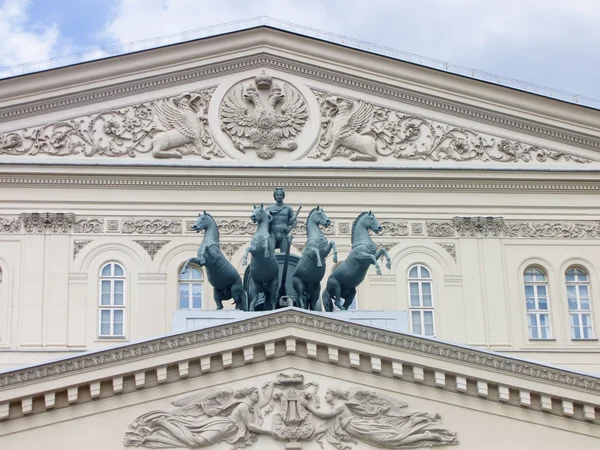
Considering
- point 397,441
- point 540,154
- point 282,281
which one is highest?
point 540,154

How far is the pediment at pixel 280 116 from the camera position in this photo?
163ft

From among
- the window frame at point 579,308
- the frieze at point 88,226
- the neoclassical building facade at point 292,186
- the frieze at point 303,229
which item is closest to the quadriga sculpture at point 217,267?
the neoclassical building facade at point 292,186

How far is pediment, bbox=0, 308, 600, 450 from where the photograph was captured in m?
34.8

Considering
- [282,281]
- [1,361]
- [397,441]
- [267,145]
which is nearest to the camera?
[397,441]

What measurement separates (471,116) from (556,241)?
4335mm

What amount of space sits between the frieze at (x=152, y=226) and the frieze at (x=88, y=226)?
62 cm

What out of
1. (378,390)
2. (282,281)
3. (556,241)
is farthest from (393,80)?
(378,390)

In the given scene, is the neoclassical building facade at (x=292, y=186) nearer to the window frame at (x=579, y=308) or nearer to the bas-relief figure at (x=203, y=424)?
the window frame at (x=579, y=308)

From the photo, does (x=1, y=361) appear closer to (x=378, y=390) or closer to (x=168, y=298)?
(x=168, y=298)

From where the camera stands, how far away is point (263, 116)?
50.0 m

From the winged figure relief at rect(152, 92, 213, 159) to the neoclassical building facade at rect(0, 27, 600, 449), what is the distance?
0.14ft

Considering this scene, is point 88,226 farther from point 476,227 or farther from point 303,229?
point 476,227

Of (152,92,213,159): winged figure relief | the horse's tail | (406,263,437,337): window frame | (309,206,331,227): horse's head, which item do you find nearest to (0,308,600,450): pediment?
the horse's tail

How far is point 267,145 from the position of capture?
163ft
